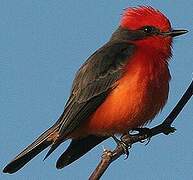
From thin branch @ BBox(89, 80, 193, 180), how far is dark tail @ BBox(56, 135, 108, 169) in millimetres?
994

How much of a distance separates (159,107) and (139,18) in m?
1.26

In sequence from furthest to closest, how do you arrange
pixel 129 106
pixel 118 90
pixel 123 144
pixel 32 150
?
pixel 32 150
pixel 118 90
pixel 129 106
pixel 123 144

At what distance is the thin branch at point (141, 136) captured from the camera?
354cm

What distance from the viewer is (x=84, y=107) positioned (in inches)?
255

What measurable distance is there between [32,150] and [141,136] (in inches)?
60.6

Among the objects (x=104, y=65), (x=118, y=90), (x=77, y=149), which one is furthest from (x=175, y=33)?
(x=77, y=149)

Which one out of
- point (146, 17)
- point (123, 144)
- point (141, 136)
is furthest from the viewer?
point (146, 17)

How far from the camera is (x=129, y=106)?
6.06 metres

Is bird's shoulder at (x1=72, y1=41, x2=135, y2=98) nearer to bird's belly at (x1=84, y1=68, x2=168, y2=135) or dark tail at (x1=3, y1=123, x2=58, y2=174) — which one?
bird's belly at (x1=84, y1=68, x2=168, y2=135)

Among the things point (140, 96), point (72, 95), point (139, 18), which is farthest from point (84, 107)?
point (139, 18)

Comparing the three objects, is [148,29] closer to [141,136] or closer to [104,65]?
[104,65]

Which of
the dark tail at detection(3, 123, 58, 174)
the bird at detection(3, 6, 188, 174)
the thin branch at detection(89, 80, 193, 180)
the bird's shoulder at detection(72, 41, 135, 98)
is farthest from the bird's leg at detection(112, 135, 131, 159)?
the dark tail at detection(3, 123, 58, 174)

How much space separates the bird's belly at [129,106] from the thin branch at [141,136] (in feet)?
1.55

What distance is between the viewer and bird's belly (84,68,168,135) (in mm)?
6055
